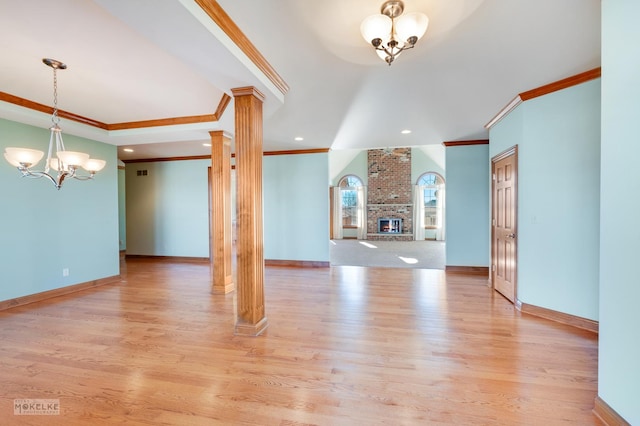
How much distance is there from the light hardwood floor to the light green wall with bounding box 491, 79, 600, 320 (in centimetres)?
38

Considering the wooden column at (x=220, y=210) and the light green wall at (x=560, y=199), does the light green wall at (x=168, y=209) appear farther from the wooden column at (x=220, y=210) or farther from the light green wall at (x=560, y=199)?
the light green wall at (x=560, y=199)

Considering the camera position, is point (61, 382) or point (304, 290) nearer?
point (61, 382)

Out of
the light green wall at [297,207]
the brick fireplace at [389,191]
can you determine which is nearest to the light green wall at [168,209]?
the light green wall at [297,207]

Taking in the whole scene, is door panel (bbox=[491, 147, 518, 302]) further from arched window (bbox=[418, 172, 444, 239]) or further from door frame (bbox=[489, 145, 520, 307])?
arched window (bbox=[418, 172, 444, 239])

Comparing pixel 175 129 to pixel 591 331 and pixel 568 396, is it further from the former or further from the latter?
pixel 591 331

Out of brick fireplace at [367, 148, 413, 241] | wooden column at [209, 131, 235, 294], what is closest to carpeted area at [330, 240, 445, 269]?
brick fireplace at [367, 148, 413, 241]

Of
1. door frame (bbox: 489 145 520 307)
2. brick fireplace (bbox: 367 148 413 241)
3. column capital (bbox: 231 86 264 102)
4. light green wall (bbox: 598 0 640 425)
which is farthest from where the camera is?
brick fireplace (bbox: 367 148 413 241)

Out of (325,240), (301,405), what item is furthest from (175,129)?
(301,405)

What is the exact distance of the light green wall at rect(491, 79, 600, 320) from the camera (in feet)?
8.93

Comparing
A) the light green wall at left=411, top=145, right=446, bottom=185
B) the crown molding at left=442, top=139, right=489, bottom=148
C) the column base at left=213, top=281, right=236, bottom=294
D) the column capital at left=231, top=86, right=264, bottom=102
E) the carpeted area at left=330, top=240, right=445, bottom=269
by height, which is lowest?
the carpeted area at left=330, top=240, right=445, bottom=269

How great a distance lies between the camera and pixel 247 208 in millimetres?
2654

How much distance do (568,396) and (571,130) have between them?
2540 mm

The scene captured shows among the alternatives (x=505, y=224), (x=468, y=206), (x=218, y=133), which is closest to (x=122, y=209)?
(x=218, y=133)

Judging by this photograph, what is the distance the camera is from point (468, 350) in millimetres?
2396
